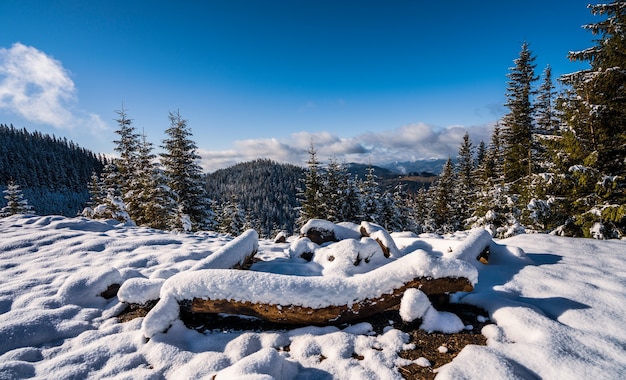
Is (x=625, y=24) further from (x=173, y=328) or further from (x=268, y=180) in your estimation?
(x=268, y=180)

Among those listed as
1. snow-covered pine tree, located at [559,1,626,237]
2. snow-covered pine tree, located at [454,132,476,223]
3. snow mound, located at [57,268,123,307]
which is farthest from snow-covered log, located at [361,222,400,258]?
snow-covered pine tree, located at [454,132,476,223]

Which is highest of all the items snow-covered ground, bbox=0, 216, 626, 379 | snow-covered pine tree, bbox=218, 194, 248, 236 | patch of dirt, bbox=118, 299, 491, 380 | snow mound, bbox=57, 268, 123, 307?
snow mound, bbox=57, 268, 123, 307

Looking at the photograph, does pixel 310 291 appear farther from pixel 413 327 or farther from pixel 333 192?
pixel 333 192

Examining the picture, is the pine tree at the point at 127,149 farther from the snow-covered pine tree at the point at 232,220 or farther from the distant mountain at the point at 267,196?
the distant mountain at the point at 267,196

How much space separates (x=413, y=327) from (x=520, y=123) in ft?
71.9

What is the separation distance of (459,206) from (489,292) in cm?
3482

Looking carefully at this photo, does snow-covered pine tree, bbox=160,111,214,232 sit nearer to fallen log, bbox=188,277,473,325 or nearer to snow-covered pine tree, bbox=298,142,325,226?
snow-covered pine tree, bbox=298,142,325,226

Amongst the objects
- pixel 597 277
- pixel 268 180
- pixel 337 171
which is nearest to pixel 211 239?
pixel 597 277

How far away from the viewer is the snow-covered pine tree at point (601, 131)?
371 inches

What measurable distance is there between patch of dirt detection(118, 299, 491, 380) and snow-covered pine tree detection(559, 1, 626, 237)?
912cm

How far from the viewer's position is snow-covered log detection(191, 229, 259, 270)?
17.3ft

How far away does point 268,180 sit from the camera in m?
193

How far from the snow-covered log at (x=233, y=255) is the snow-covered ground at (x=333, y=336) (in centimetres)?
13

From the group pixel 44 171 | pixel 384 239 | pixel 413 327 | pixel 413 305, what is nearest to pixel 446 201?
pixel 384 239
